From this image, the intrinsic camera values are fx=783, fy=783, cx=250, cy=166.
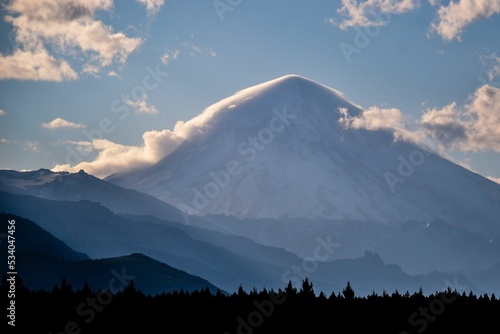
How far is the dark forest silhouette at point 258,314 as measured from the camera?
82.3 metres

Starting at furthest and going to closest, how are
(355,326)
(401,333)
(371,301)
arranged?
(371,301) → (355,326) → (401,333)

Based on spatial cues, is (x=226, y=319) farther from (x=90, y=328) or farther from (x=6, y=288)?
(x=6, y=288)

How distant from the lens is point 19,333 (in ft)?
272

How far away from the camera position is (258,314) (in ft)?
283

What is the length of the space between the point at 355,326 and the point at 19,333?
117 feet

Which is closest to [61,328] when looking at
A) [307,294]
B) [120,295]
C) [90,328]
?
[90,328]

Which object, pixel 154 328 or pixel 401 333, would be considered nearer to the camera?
pixel 401 333

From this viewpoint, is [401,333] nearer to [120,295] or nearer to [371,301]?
[371,301]

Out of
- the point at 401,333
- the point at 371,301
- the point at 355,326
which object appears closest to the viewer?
the point at 401,333

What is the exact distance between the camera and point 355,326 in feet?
276

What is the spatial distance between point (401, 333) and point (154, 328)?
89.1ft

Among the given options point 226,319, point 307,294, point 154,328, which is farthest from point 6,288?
point 307,294

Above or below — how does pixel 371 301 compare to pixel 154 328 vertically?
above

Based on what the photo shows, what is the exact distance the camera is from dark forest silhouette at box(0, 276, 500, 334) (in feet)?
270
